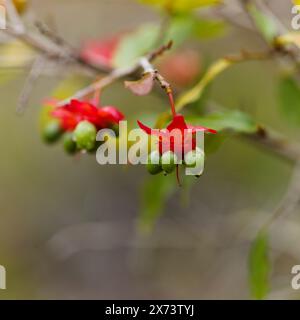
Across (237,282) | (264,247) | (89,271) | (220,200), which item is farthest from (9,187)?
(264,247)

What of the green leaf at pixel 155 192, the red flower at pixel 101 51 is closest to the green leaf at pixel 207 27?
the red flower at pixel 101 51

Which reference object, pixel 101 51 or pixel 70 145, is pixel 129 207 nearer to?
pixel 101 51

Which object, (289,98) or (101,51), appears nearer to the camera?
(289,98)

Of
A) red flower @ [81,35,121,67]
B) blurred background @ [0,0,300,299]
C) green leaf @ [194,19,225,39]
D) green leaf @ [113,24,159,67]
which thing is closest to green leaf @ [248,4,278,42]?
green leaf @ [194,19,225,39]

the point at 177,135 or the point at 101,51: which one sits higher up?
the point at 101,51

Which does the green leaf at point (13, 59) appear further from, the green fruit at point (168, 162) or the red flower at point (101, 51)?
the green fruit at point (168, 162)

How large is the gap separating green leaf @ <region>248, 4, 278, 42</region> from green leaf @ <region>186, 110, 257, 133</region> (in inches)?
7.3

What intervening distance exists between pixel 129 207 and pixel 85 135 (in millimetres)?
1658

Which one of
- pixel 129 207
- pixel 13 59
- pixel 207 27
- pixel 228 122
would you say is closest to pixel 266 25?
pixel 207 27

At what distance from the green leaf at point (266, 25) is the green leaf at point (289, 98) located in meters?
0.16

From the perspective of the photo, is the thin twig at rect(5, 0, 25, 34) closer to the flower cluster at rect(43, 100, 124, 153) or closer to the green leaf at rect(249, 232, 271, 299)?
the flower cluster at rect(43, 100, 124, 153)

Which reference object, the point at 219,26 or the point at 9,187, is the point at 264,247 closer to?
the point at 219,26

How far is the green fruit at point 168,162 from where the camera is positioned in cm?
76

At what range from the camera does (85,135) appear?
86 cm
